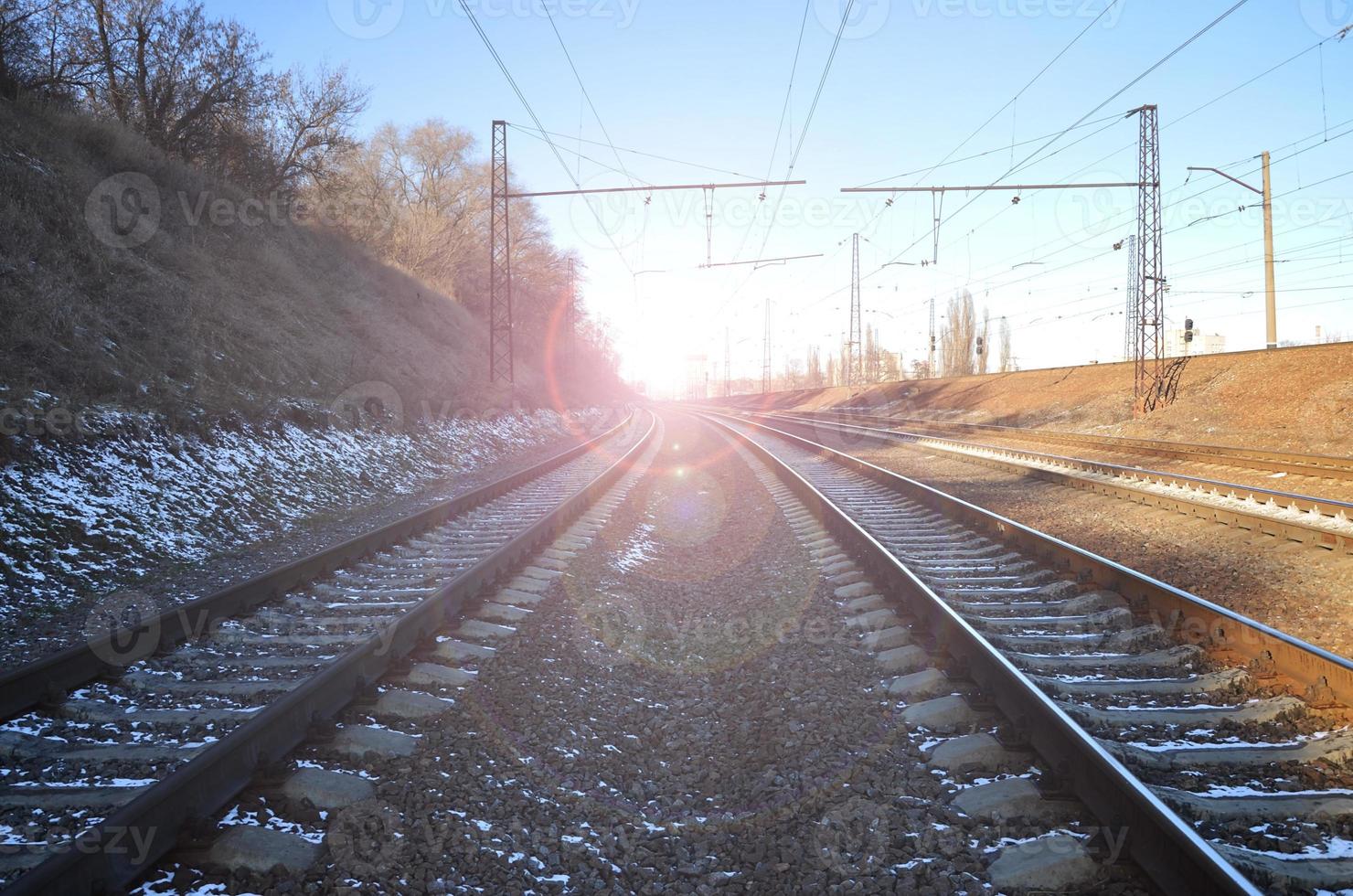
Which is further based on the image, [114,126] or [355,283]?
[355,283]

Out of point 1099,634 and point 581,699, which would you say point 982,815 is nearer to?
point 581,699

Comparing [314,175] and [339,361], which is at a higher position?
[314,175]

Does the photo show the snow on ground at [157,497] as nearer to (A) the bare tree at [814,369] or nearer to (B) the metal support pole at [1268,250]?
(B) the metal support pole at [1268,250]

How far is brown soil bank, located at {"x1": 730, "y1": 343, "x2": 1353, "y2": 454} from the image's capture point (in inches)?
747

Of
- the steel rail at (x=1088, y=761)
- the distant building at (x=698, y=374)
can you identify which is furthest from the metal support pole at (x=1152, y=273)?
the distant building at (x=698, y=374)

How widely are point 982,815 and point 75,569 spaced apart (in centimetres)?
743

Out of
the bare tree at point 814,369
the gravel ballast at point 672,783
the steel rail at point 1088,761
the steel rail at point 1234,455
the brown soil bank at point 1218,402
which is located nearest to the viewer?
the steel rail at point 1088,761

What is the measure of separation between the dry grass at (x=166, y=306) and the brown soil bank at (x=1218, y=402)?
21.5 meters

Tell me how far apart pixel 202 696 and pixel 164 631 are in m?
1.10

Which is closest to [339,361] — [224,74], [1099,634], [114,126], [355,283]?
[114,126]

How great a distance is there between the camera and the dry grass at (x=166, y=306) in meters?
8.98

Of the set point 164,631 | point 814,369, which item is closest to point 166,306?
point 164,631

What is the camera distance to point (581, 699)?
4.43 m

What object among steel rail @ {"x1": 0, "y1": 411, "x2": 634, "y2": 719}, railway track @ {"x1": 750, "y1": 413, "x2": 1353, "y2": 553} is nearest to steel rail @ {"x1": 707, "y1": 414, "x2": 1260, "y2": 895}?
railway track @ {"x1": 750, "y1": 413, "x2": 1353, "y2": 553}
